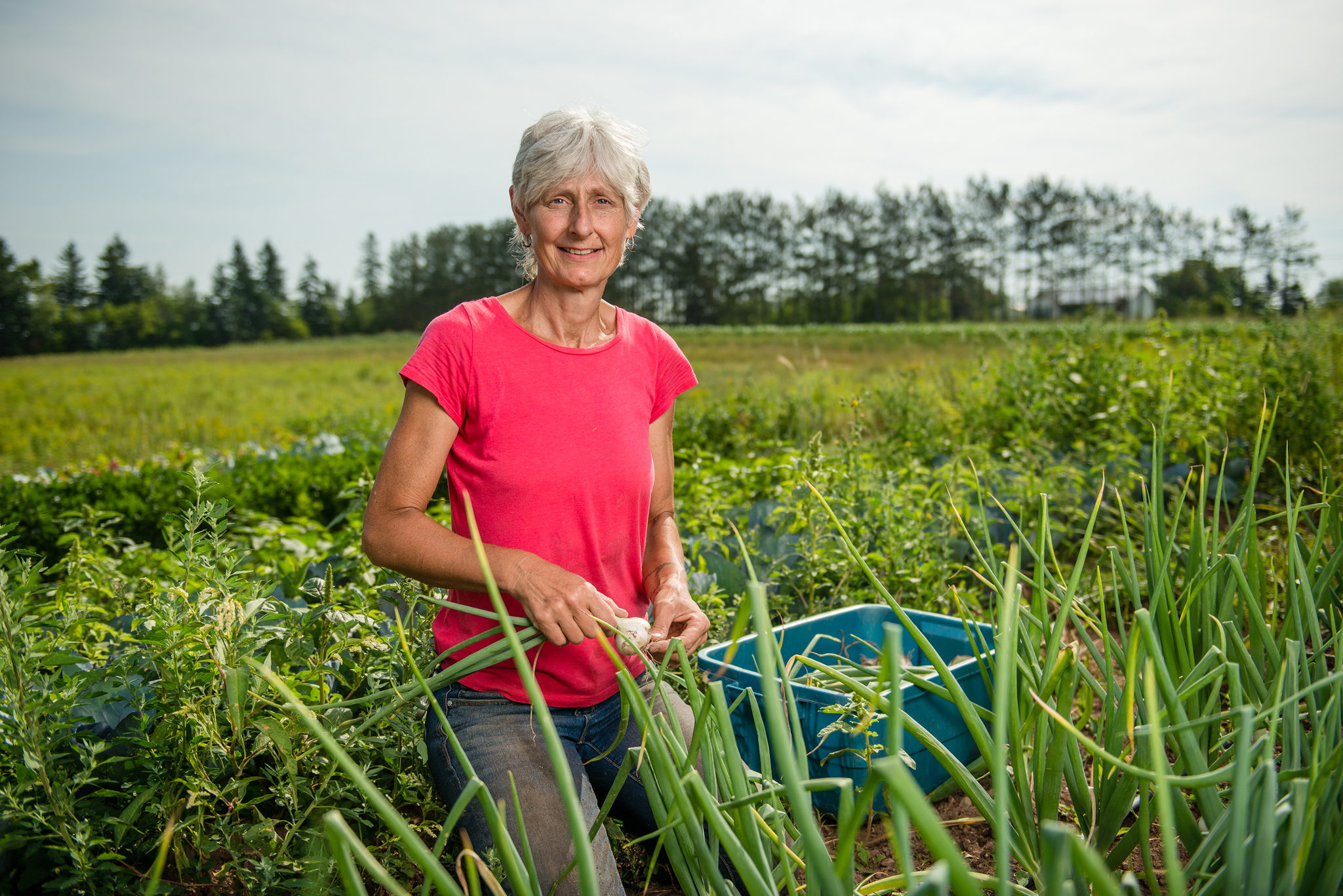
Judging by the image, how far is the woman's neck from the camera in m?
1.70

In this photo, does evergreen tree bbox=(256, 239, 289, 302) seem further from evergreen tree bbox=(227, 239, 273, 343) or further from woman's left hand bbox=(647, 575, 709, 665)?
woman's left hand bbox=(647, 575, 709, 665)

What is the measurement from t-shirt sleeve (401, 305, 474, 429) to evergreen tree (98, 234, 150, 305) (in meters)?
63.7

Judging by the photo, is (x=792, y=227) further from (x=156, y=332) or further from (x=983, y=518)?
(x=983, y=518)

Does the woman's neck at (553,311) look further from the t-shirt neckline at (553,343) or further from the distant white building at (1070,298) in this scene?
the distant white building at (1070,298)

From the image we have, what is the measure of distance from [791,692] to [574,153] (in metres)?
1.15

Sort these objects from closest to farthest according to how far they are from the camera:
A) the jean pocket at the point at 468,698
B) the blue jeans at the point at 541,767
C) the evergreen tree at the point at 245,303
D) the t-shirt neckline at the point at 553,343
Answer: the blue jeans at the point at 541,767 → the jean pocket at the point at 468,698 → the t-shirt neckline at the point at 553,343 → the evergreen tree at the point at 245,303

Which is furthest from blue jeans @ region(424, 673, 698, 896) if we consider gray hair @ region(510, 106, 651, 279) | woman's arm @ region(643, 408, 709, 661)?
gray hair @ region(510, 106, 651, 279)

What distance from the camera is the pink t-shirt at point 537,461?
1562mm

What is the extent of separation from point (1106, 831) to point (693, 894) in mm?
541

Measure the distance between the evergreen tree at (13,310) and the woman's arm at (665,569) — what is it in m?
40.7

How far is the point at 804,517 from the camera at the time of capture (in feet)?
8.01

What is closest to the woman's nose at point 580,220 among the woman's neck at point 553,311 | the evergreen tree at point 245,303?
the woman's neck at point 553,311

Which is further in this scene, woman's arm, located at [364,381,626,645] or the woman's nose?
the woman's nose

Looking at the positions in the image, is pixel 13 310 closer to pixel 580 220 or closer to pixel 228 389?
pixel 228 389
